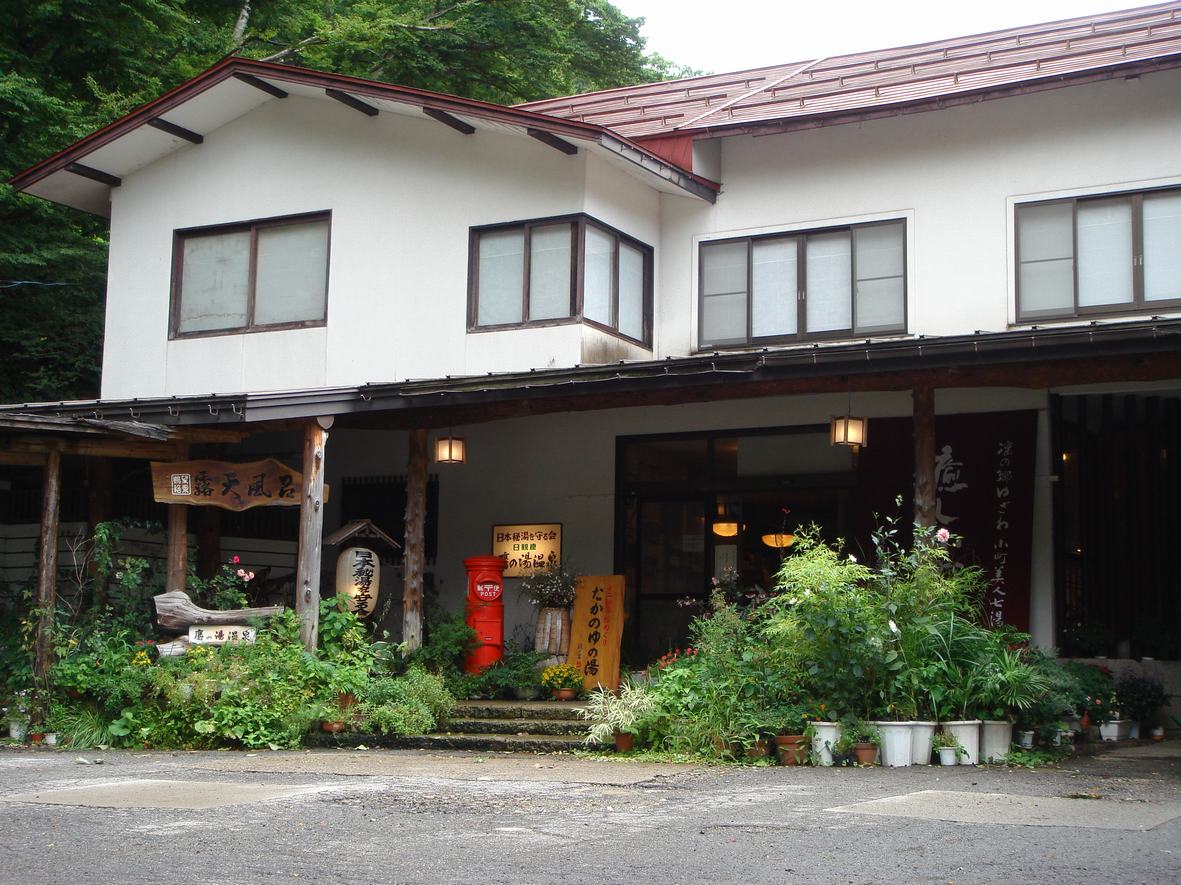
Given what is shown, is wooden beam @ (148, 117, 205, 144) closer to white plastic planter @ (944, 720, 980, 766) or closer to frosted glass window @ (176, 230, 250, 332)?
frosted glass window @ (176, 230, 250, 332)

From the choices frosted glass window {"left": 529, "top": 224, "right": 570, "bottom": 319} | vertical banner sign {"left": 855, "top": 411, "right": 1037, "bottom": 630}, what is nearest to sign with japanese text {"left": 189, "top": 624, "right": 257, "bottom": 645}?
frosted glass window {"left": 529, "top": 224, "right": 570, "bottom": 319}

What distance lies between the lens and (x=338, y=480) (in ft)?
60.7

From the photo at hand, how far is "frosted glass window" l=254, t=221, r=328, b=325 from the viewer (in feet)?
55.7

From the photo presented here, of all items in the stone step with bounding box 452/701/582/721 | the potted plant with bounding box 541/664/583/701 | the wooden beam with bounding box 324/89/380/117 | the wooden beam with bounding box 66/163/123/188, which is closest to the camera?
the stone step with bounding box 452/701/582/721

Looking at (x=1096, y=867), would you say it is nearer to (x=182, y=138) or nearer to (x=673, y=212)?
(x=673, y=212)

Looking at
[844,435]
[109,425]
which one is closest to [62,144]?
[109,425]

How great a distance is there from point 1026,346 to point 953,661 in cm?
266

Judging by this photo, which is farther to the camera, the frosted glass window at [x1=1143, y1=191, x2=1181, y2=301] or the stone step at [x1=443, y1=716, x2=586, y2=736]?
the frosted glass window at [x1=1143, y1=191, x2=1181, y2=301]

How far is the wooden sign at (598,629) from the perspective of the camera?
1541 cm

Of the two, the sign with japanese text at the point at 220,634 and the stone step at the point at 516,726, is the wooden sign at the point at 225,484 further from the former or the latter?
the stone step at the point at 516,726

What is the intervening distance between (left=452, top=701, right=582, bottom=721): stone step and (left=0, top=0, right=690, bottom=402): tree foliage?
403 inches

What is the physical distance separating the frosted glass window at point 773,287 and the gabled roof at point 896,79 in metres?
1.39

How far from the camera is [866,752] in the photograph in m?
10.9

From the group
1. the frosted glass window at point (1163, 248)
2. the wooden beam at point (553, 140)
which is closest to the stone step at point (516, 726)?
the wooden beam at point (553, 140)
